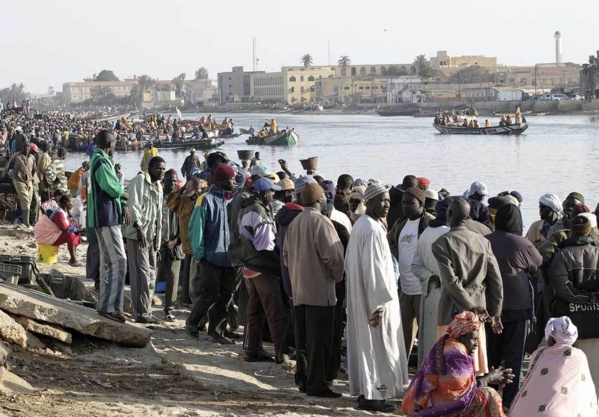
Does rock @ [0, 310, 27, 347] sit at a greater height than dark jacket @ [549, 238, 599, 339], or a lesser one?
lesser

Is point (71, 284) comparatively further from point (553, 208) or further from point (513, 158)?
point (513, 158)

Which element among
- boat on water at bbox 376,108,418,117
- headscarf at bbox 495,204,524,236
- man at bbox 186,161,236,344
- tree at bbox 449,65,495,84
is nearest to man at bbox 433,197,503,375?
headscarf at bbox 495,204,524,236

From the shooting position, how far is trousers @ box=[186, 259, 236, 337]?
28.5ft

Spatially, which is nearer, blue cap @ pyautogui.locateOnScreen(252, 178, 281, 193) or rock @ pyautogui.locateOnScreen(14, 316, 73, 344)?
rock @ pyautogui.locateOnScreen(14, 316, 73, 344)

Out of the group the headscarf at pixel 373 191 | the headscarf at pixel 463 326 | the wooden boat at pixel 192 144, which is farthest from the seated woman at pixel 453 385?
the wooden boat at pixel 192 144

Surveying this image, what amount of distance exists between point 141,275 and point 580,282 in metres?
3.82

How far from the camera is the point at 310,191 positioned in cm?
694

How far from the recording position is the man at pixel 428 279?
23.3 ft

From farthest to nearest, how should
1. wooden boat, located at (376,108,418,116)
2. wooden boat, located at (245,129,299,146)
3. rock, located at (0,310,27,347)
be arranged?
wooden boat, located at (376,108,418,116), wooden boat, located at (245,129,299,146), rock, located at (0,310,27,347)

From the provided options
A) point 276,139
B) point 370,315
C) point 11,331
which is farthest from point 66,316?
point 276,139

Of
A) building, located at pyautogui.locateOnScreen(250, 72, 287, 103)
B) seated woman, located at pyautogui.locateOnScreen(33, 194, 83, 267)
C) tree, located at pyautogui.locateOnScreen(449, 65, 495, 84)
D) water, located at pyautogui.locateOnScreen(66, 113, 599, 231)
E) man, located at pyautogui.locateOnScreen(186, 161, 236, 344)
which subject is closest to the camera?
man, located at pyautogui.locateOnScreen(186, 161, 236, 344)

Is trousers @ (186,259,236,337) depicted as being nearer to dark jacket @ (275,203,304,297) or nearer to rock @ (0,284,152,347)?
rock @ (0,284,152,347)

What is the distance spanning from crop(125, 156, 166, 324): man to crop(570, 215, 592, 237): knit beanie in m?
3.59

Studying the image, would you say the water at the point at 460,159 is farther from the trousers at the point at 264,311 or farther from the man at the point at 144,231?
the trousers at the point at 264,311
